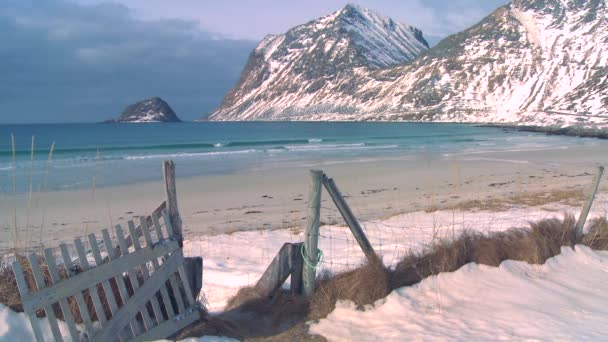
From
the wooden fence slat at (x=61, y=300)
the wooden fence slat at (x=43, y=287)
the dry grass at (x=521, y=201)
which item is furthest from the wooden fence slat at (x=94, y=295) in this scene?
the dry grass at (x=521, y=201)

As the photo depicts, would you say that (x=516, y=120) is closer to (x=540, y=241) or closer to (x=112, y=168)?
(x=112, y=168)

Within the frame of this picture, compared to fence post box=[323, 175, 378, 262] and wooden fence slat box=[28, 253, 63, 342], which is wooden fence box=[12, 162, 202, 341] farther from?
fence post box=[323, 175, 378, 262]

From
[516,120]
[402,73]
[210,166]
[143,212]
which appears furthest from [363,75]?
[143,212]

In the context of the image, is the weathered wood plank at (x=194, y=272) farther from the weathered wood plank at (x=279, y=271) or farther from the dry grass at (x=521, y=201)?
the dry grass at (x=521, y=201)

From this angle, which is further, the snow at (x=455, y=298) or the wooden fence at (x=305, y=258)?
the wooden fence at (x=305, y=258)

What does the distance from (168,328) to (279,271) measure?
1.31m

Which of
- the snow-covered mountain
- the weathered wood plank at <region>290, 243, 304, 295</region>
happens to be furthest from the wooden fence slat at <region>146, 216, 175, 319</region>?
the snow-covered mountain

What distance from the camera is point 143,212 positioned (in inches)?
558

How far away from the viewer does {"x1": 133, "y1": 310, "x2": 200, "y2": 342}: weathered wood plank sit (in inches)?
184

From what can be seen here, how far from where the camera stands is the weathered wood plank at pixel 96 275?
13.2ft

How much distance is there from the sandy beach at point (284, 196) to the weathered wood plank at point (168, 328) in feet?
14.6

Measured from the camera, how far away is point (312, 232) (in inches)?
215

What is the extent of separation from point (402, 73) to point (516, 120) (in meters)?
73.1

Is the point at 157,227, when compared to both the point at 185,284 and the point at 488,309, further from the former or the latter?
the point at 488,309
